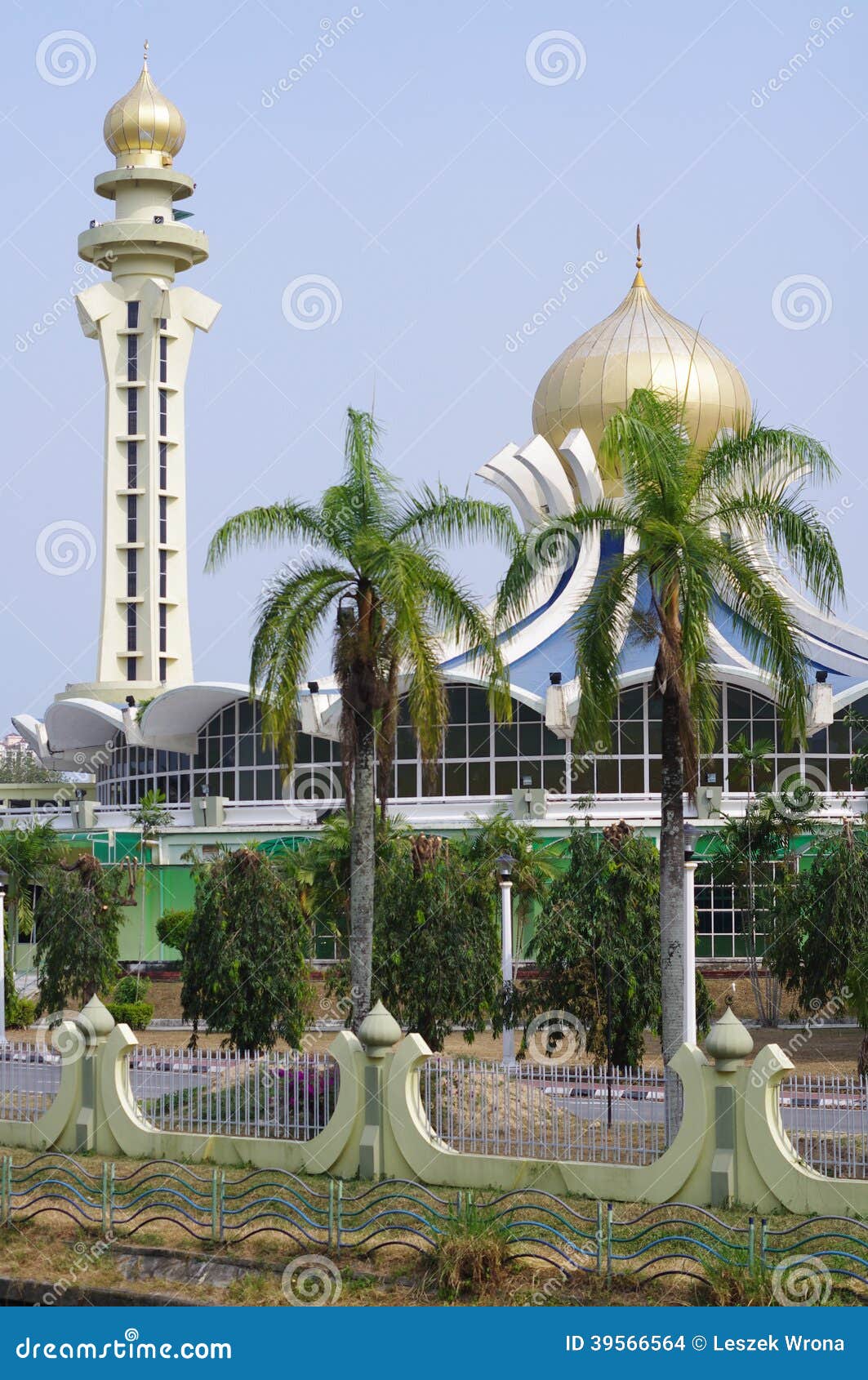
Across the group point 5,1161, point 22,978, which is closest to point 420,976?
point 5,1161

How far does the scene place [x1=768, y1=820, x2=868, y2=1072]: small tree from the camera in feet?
106

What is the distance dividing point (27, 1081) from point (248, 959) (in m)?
7.82

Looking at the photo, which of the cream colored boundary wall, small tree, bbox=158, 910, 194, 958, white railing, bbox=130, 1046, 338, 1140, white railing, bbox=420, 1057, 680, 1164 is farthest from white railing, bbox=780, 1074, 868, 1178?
small tree, bbox=158, 910, 194, 958

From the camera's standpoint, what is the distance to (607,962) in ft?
93.8

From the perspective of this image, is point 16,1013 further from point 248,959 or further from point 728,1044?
point 728,1044

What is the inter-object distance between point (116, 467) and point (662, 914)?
48881 millimetres

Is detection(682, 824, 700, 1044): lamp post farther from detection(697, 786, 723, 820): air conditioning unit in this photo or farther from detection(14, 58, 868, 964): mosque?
detection(697, 786, 723, 820): air conditioning unit

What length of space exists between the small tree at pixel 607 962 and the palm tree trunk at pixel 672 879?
23.2 ft

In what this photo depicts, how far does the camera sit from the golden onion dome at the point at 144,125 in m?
67.0

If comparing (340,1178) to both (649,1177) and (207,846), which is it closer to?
(649,1177)

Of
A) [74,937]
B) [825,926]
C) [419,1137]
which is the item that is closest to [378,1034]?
[419,1137]

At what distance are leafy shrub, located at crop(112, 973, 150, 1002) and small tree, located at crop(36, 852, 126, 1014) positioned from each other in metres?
1.50

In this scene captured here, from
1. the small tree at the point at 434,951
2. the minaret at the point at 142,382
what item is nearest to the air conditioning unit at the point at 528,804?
the small tree at the point at 434,951

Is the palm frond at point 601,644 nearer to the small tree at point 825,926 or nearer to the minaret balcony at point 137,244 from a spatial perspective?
the small tree at point 825,926
